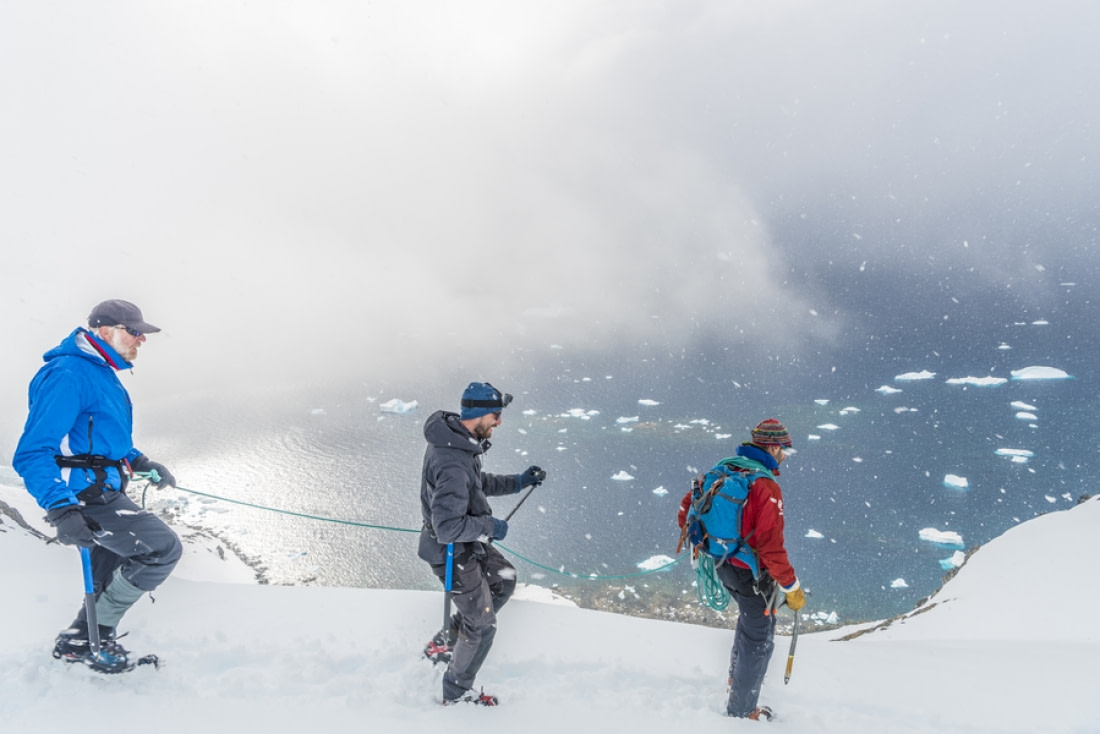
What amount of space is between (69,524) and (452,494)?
2211mm

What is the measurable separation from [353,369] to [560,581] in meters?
49.0

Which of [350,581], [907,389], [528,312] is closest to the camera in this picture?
[350,581]

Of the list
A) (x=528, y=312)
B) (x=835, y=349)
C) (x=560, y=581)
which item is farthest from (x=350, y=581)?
(x=528, y=312)

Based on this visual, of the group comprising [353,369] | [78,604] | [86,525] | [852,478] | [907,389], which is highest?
[907,389]

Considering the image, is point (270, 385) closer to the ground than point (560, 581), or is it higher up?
higher up

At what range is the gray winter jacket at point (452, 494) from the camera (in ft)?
10.4

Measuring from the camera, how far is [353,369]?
67188mm

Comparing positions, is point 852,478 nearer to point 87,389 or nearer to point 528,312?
point 87,389

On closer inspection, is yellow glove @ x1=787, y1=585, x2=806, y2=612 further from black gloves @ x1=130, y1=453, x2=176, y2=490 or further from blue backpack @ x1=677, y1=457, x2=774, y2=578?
black gloves @ x1=130, y1=453, x2=176, y2=490

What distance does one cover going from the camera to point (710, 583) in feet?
13.0

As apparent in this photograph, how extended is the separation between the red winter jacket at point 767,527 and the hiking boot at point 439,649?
91.2 inches

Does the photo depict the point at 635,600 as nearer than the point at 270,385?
Yes

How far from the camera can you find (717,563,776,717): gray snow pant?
143 inches

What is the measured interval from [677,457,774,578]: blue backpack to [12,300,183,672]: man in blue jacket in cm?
351
